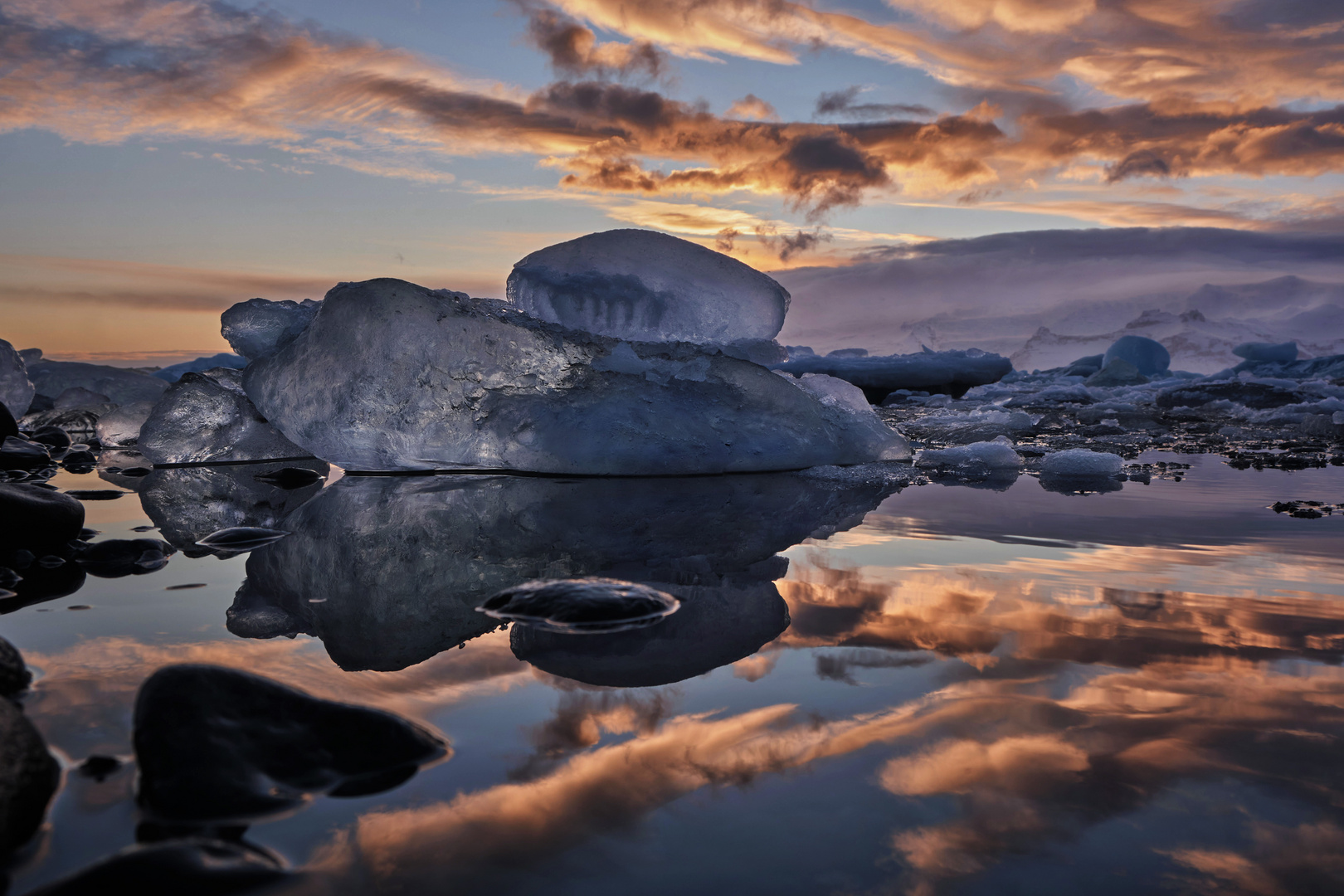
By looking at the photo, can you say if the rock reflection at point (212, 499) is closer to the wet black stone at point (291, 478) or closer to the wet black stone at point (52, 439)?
the wet black stone at point (291, 478)

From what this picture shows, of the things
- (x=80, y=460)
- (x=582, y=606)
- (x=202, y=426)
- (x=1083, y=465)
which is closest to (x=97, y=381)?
(x=80, y=460)

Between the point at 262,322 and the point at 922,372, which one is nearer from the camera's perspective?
the point at 262,322

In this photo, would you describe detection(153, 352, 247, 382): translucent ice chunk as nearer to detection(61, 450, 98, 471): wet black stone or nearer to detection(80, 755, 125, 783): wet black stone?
detection(61, 450, 98, 471): wet black stone

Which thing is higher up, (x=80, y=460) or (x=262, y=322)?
(x=262, y=322)

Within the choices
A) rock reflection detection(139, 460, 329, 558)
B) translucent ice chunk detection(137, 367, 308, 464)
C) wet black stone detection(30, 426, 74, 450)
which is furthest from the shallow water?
wet black stone detection(30, 426, 74, 450)

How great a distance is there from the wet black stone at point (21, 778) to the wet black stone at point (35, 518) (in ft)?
5.79

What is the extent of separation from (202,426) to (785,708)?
5.49m

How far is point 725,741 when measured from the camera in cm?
110

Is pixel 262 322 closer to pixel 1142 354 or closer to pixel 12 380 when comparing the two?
pixel 12 380

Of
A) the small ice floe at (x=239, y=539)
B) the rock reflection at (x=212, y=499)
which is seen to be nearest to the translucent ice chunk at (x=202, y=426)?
the rock reflection at (x=212, y=499)

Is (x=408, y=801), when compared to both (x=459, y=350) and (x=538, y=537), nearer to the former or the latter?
(x=538, y=537)

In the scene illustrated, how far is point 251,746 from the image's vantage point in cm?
101

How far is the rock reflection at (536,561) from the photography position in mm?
1503

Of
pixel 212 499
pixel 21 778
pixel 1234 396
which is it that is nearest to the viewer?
pixel 21 778
